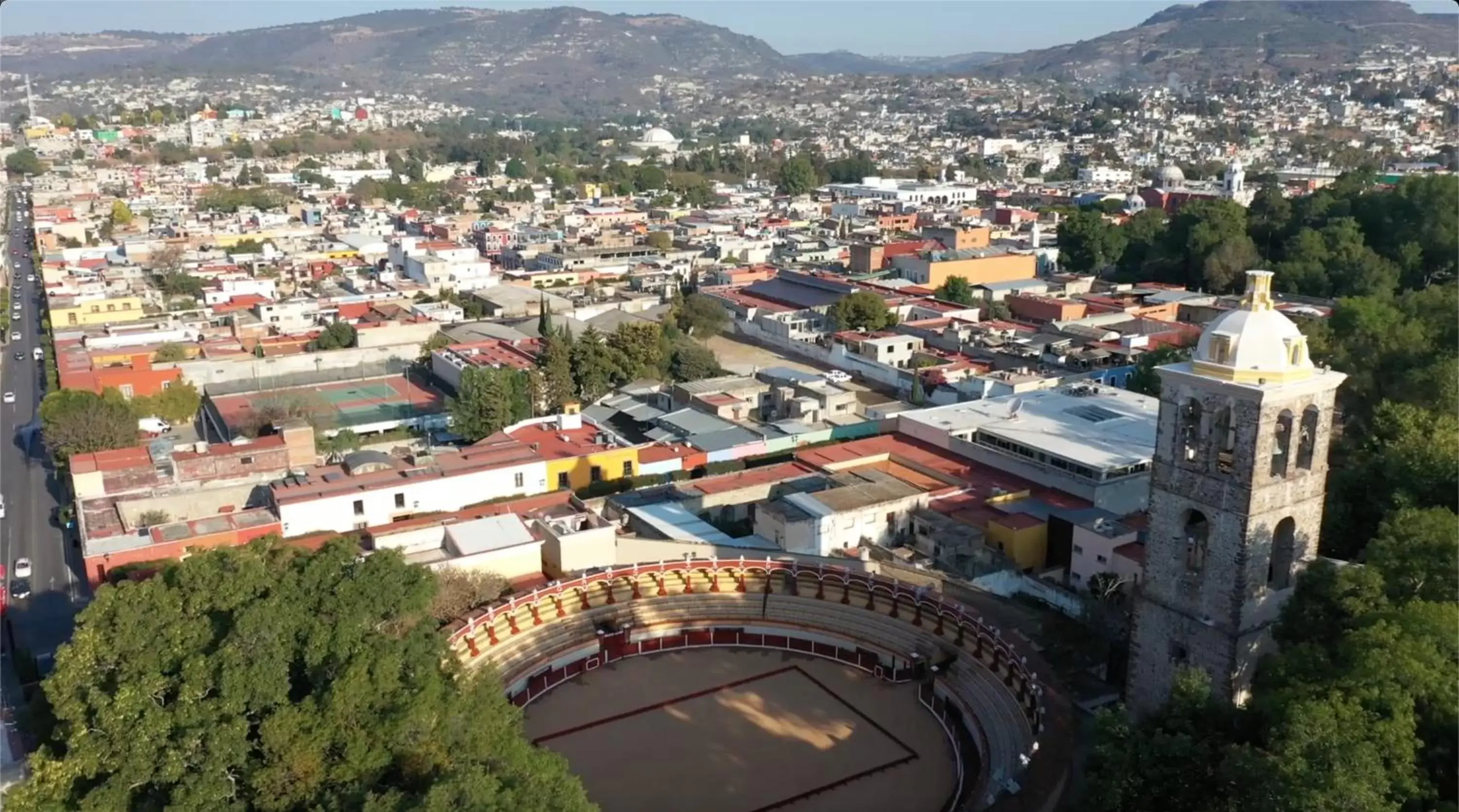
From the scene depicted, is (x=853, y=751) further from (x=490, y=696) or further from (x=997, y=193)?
(x=997, y=193)

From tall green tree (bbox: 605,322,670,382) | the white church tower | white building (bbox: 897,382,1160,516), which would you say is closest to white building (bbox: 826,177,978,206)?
the white church tower

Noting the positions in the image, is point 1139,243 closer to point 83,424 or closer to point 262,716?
point 83,424

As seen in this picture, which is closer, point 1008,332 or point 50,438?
point 50,438

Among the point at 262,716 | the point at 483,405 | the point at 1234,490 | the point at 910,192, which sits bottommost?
the point at 483,405

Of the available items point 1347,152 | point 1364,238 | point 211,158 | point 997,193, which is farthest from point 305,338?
point 1347,152

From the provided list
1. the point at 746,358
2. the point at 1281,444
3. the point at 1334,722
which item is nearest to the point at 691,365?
the point at 746,358

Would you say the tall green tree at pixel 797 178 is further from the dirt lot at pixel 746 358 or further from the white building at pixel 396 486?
the white building at pixel 396 486

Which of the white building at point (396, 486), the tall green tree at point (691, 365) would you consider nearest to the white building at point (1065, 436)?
the white building at point (396, 486)

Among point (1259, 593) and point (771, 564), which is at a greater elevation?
point (1259, 593)
